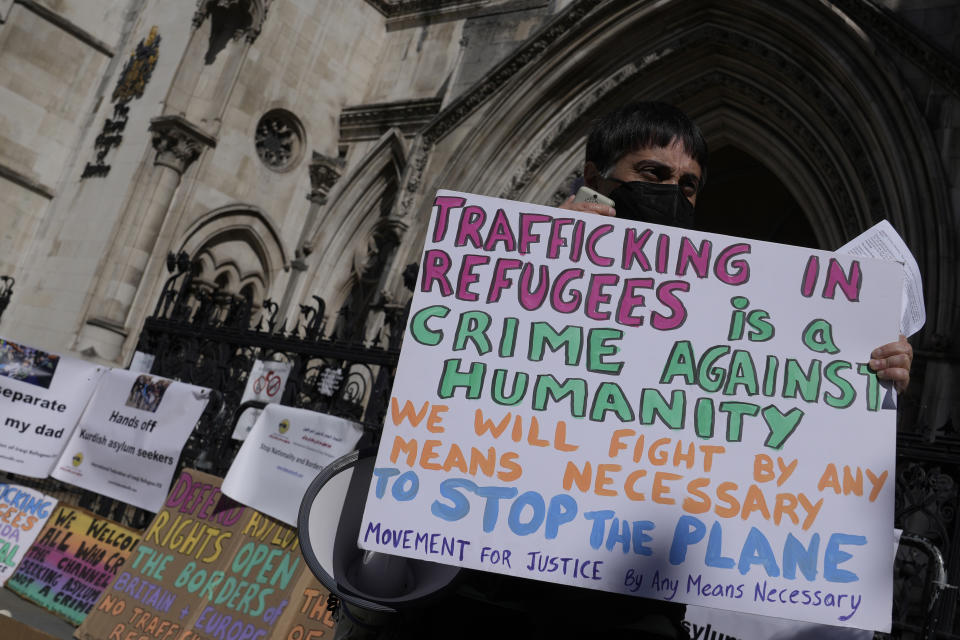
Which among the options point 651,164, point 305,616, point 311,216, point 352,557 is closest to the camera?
point 352,557

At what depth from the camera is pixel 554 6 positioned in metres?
10.7

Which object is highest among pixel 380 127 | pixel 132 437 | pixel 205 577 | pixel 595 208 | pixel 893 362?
pixel 380 127

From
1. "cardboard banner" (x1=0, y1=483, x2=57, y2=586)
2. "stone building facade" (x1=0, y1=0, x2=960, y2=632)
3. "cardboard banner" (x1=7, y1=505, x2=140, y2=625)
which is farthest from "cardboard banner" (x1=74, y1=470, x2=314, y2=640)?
"stone building facade" (x1=0, y1=0, x2=960, y2=632)

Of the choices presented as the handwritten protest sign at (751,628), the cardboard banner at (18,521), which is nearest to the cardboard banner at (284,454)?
the cardboard banner at (18,521)

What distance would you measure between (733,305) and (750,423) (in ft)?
0.91

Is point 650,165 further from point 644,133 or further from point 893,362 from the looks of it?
point 893,362

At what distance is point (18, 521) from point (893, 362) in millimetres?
5927

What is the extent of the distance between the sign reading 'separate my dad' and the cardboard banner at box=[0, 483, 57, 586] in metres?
5.07

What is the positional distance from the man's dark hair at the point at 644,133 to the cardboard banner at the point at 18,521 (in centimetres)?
523

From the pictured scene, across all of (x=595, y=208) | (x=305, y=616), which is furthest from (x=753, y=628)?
(x=595, y=208)

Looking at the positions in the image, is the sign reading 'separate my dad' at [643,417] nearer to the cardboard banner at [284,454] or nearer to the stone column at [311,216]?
the cardboard banner at [284,454]

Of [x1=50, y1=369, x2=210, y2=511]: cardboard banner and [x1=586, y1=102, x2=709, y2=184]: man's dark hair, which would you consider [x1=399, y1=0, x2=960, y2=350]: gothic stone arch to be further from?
[x1=586, y1=102, x2=709, y2=184]: man's dark hair

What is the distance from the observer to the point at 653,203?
2160 millimetres

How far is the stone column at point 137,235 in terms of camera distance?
12016mm
